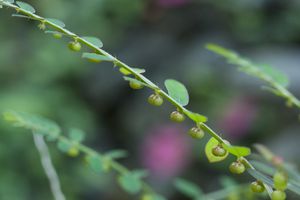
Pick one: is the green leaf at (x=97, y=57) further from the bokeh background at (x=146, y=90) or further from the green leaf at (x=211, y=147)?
the bokeh background at (x=146, y=90)

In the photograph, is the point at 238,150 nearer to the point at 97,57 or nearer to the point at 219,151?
the point at 219,151

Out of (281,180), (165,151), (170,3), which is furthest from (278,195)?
(170,3)

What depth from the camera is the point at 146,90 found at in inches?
104

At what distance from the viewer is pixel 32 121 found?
63cm

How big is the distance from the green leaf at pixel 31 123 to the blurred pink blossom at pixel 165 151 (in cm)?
192

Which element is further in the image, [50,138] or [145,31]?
[145,31]

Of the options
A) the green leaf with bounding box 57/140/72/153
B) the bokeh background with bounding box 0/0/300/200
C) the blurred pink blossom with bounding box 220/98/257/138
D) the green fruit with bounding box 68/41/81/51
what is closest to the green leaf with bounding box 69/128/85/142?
the green leaf with bounding box 57/140/72/153

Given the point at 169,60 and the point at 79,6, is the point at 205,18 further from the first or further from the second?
the point at 79,6

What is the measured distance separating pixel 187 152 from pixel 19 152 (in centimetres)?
74

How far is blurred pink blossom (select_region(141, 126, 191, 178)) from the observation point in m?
2.57

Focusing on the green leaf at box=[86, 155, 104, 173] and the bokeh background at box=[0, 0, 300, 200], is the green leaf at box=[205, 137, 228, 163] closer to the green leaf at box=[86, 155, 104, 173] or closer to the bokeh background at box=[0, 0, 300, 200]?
the green leaf at box=[86, 155, 104, 173]

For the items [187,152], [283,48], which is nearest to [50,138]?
[187,152]

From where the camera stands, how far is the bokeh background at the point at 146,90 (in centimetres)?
242

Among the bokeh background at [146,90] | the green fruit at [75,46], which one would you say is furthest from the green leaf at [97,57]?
the bokeh background at [146,90]
